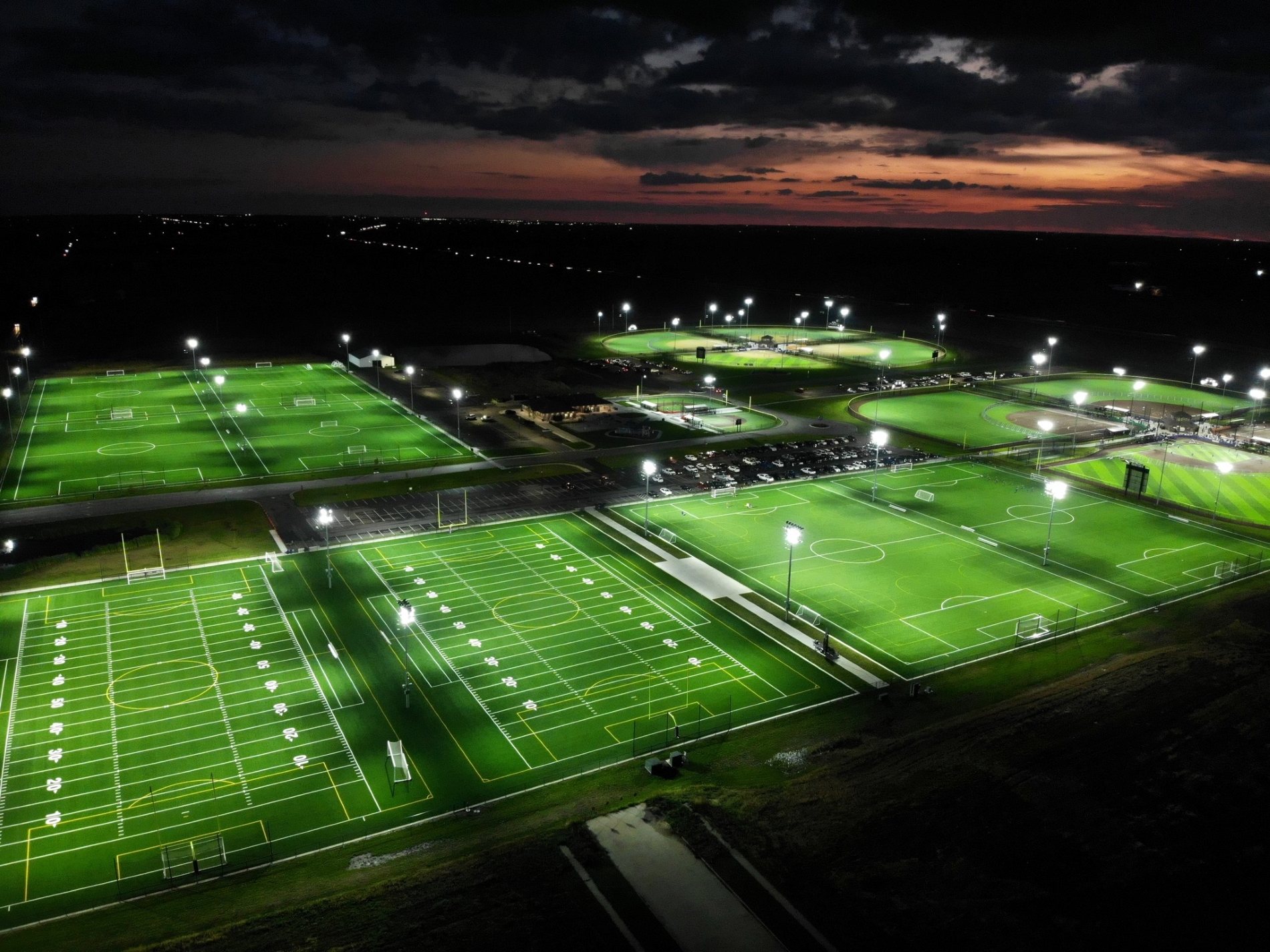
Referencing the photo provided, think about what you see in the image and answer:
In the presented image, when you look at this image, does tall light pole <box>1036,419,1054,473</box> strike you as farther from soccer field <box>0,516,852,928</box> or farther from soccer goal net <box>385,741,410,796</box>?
soccer goal net <box>385,741,410,796</box>

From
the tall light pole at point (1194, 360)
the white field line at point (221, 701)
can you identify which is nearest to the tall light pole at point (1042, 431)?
the tall light pole at point (1194, 360)

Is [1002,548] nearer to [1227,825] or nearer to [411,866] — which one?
[1227,825]

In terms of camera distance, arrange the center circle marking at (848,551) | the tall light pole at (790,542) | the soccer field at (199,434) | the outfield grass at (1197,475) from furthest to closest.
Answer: the soccer field at (199,434) < the outfield grass at (1197,475) < the center circle marking at (848,551) < the tall light pole at (790,542)

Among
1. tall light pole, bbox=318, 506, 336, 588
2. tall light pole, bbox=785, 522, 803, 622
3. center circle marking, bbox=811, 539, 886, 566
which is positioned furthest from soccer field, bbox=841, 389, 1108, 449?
tall light pole, bbox=318, 506, 336, 588

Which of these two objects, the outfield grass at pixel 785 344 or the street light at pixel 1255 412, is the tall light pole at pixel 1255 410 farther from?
the outfield grass at pixel 785 344

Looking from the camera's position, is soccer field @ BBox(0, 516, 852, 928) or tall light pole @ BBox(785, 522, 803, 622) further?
tall light pole @ BBox(785, 522, 803, 622)

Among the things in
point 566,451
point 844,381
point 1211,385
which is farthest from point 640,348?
point 1211,385
